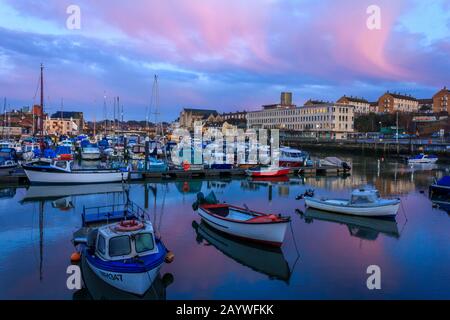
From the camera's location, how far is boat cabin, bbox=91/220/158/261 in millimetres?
11742

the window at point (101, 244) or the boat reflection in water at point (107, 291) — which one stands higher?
the window at point (101, 244)

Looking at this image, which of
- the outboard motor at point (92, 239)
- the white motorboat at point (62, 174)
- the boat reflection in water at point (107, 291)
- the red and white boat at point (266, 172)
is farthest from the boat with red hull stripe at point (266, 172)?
the outboard motor at point (92, 239)

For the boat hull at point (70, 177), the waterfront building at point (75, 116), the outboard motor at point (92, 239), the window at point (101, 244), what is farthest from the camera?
the waterfront building at point (75, 116)

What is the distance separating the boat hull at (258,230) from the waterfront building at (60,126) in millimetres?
122099

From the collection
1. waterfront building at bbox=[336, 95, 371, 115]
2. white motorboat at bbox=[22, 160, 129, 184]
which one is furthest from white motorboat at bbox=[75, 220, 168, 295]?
waterfront building at bbox=[336, 95, 371, 115]

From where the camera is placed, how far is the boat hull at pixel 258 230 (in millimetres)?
16438

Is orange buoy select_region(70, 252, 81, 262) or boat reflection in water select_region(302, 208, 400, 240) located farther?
boat reflection in water select_region(302, 208, 400, 240)

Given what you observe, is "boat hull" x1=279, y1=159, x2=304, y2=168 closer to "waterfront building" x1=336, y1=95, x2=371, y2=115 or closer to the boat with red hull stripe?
the boat with red hull stripe

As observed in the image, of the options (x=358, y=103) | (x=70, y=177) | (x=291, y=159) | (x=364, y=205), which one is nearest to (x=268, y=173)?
(x=291, y=159)

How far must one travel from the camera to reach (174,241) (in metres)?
17.5

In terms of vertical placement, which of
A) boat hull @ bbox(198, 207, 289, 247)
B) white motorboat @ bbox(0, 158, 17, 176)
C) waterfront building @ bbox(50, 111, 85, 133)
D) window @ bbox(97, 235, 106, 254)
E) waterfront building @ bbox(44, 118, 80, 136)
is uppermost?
waterfront building @ bbox(50, 111, 85, 133)

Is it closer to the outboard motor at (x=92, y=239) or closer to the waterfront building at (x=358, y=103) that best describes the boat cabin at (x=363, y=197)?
the outboard motor at (x=92, y=239)

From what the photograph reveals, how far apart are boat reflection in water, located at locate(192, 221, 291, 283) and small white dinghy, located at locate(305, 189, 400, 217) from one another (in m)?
7.88
